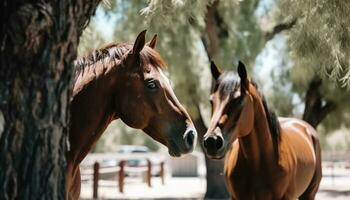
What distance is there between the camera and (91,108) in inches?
146

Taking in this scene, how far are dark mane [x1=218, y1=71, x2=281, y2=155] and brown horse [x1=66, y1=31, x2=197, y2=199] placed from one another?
1187mm

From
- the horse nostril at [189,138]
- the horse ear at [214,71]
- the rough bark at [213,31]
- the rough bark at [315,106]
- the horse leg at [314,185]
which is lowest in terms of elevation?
the horse leg at [314,185]

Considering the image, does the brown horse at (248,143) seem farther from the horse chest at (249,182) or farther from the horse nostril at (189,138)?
the horse nostril at (189,138)

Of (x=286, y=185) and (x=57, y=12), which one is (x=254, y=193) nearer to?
(x=286, y=185)

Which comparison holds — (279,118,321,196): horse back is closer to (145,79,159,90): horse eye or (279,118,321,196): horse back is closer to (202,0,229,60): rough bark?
(145,79,159,90): horse eye

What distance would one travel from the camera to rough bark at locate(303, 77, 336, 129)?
57.3 ft

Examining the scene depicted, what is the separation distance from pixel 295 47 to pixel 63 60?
14.3ft

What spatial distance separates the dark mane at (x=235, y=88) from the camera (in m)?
4.96

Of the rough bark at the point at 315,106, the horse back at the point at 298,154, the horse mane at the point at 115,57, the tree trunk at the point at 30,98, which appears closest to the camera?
the tree trunk at the point at 30,98

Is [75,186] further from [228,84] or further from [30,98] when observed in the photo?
[30,98]

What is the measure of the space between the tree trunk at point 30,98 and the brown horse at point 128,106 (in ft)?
4.93

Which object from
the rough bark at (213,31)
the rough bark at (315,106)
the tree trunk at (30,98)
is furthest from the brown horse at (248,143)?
the rough bark at (315,106)

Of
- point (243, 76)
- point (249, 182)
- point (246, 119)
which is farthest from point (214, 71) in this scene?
point (249, 182)

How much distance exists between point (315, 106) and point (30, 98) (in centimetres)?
1643
